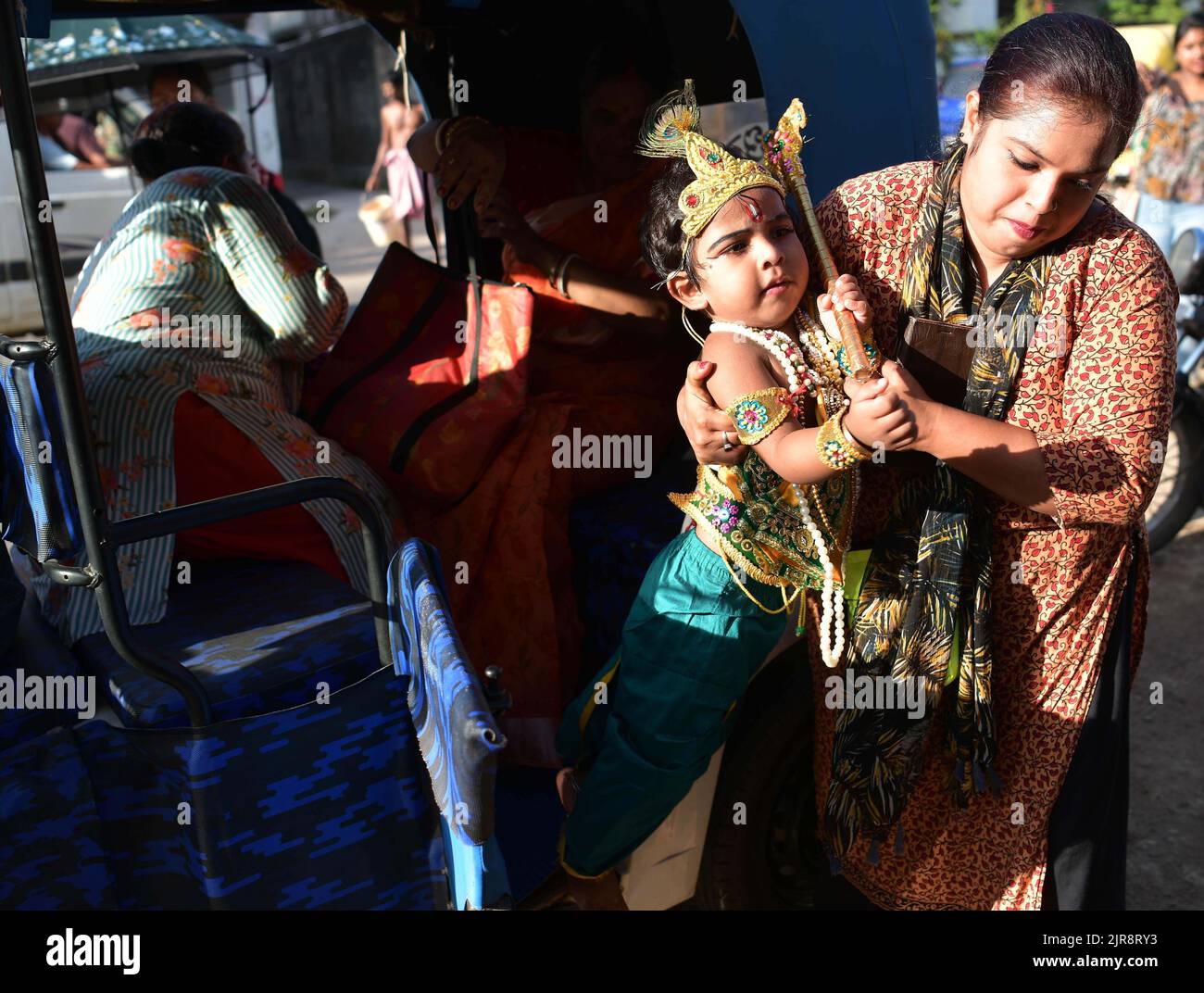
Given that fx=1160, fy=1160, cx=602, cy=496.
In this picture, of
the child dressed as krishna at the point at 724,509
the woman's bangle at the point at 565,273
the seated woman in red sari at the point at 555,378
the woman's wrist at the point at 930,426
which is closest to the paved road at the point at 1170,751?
the child dressed as krishna at the point at 724,509

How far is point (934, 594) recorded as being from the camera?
5.89 ft

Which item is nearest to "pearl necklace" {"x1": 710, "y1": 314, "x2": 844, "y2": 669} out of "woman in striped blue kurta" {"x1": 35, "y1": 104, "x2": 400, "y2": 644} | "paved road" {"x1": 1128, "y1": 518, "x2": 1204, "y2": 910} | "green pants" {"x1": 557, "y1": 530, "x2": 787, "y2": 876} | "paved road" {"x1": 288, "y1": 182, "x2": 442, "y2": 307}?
"green pants" {"x1": 557, "y1": 530, "x2": 787, "y2": 876}

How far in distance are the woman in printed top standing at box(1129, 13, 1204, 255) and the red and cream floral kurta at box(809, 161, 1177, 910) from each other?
4.37 m

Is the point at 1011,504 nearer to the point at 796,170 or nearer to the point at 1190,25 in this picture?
the point at 796,170

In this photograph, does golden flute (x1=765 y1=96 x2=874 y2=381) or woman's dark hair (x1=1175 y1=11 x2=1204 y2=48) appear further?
woman's dark hair (x1=1175 y1=11 x2=1204 y2=48)

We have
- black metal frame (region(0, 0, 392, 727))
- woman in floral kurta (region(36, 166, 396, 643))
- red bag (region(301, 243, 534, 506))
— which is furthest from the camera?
red bag (region(301, 243, 534, 506))

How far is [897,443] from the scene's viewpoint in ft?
5.03

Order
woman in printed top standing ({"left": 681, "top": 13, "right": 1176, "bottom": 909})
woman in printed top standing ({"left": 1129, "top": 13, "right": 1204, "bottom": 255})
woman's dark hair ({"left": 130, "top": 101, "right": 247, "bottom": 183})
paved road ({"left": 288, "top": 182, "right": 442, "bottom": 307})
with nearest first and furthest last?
1. woman in printed top standing ({"left": 681, "top": 13, "right": 1176, "bottom": 909})
2. woman's dark hair ({"left": 130, "top": 101, "right": 247, "bottom": 183})
3. woman in printed top standing ({"left": 1129, "top": 13, "right": 1204, "bottom": 255})
4. paved road ({"left": 288, "top": 182, "right": 442, "bottom": 307})

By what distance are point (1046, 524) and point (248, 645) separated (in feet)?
4.41

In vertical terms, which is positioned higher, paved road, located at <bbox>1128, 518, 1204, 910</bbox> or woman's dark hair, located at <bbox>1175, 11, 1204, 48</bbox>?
woman's dark hair, located at <bbox>1175, 11, 1204, 48</bbox>

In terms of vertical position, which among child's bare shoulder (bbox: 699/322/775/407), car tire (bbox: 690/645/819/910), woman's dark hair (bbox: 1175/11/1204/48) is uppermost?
woman's dark hair (bbox: 1175/11/1204/48)

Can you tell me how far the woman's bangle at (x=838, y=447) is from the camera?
→ 61.2 inches

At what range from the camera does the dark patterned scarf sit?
171cm

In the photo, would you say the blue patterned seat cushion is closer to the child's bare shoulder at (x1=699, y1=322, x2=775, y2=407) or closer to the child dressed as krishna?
the child dressed as krishna
